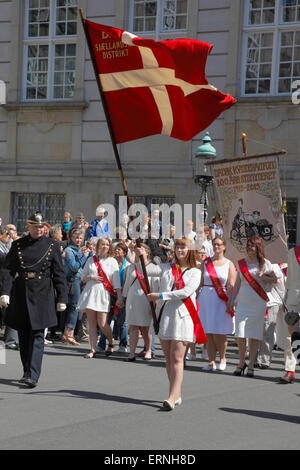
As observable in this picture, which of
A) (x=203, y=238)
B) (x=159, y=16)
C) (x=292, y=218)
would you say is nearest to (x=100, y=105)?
(x=159, y=16)

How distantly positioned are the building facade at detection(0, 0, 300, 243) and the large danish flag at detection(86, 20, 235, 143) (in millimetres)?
11331

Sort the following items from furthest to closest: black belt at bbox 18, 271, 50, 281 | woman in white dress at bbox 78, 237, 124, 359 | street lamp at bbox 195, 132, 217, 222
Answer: street lamp at bbox 195, 132, 217, 222
woman in white dress at bbox 78, 237, 124, 359
black belt at bbox 18, 271, 50, 281

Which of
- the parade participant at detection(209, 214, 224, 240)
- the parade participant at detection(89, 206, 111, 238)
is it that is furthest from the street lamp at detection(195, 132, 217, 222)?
the parade participant at detection(89, 206, 111, 238)

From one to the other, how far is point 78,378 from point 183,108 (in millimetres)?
3365

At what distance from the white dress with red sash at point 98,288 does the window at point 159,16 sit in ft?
35.6

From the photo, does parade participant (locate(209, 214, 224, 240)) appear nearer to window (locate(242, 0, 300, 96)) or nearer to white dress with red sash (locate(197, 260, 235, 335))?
white dress with red sash (locate(197, 260, 235, 335))

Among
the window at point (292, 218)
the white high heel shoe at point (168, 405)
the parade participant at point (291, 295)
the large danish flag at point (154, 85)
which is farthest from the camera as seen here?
the window at point (292, 218)

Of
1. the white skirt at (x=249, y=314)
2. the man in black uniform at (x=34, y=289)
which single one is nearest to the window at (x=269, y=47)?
the white skirt at (x=249, y=314)

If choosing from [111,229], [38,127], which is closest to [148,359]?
[111,229]

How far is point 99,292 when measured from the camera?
473 inches

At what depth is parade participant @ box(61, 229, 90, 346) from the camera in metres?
13.4

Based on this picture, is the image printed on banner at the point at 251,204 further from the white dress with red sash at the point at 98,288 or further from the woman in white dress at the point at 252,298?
the white dress with red sash at the point at 98,288

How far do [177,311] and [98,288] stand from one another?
13.2 ft

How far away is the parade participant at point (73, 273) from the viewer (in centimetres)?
1338
